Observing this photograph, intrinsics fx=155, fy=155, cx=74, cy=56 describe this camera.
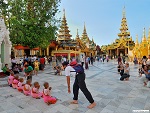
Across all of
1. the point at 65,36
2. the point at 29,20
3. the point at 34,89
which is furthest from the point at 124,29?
the point at 34,89

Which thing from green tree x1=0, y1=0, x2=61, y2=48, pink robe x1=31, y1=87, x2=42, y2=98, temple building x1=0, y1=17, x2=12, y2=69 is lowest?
pink robe x1=31, y1=87, x2=42, y2=98

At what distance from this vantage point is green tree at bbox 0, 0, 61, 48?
16.4m

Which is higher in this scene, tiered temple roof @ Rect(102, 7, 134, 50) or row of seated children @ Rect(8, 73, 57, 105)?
tiered temple roof @ Rect(102, 7, 134, 50)

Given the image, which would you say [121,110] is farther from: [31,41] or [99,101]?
[31,41]

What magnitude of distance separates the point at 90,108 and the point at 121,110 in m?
0.89

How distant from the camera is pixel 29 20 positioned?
16.5 m

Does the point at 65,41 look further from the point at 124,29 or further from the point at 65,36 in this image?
the point at 124,29

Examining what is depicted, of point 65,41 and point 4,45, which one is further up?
point 65,41


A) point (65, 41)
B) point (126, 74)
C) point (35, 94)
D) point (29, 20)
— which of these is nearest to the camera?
point (35, 94)

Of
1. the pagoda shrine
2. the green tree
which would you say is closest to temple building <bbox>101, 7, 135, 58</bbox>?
the pagoda shrine

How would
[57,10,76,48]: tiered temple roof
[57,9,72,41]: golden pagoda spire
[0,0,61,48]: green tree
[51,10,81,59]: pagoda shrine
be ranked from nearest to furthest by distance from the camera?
[0,0,61,48]: green tree, [51,10,81,59]: pagoda shrine, [57,10,76,48]: tiered temple roof, [57,9,72,41]: golden pagoda spire

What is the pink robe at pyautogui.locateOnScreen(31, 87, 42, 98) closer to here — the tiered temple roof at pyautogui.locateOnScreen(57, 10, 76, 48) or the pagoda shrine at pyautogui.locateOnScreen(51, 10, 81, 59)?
the pagoda shrine at pyautogui.locateOnScreen(51, 10, 81, 59)

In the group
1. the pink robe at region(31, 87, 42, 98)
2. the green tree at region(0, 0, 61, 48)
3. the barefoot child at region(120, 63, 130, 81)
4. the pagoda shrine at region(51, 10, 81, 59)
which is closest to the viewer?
the pink robe at region(31, 87, 42, 98)

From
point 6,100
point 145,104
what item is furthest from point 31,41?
point 145,104
